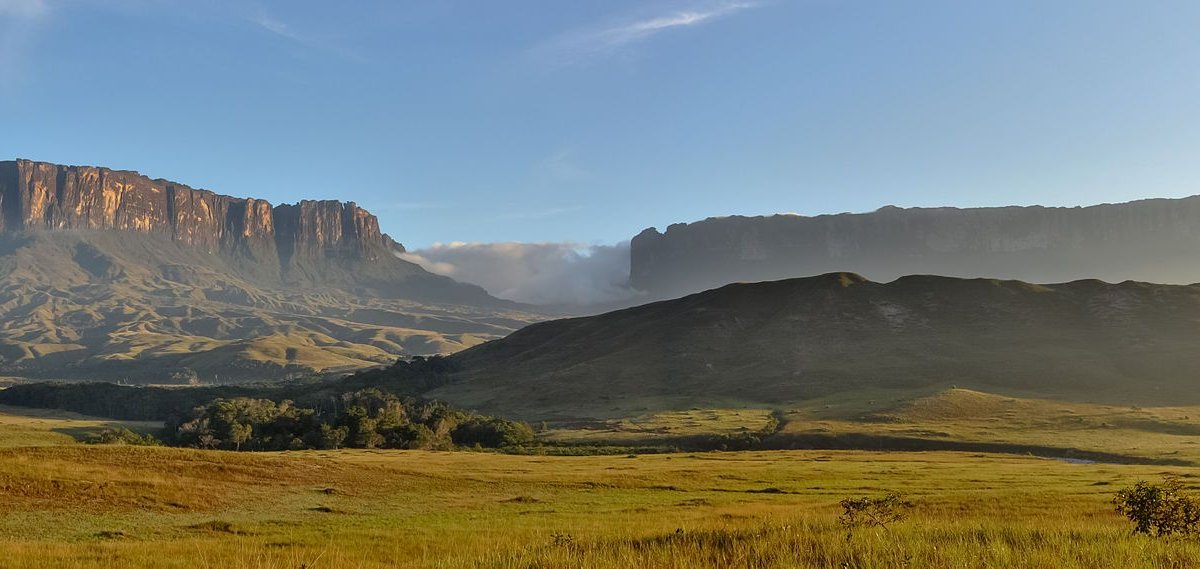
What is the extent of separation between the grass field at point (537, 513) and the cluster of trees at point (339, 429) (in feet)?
134

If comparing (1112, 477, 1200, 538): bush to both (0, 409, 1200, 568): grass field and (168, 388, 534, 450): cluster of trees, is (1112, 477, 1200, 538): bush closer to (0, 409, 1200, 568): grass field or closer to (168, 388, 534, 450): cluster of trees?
(0, 409, 1200, 568): grass field

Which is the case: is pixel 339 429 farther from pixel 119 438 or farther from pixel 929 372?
pixel 929 372

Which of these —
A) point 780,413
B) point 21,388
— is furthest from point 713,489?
point 21,388

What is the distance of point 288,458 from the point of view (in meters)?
55.3

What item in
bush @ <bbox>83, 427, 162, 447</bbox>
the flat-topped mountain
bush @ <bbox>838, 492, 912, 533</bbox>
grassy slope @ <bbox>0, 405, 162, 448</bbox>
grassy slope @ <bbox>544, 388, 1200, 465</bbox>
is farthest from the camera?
the flat-topped mountain

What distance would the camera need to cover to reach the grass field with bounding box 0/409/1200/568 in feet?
44.8

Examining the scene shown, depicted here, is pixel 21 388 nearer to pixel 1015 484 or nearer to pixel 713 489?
pixel 713 489

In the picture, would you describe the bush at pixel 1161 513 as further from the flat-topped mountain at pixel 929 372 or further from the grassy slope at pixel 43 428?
the flat-topped mountain at pixel 929 372

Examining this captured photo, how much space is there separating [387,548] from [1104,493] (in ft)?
132

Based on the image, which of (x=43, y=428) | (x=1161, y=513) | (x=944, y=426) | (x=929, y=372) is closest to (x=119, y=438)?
(x=43, y=428)

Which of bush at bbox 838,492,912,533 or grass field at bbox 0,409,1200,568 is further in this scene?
bush at bbox 838,492,912,533

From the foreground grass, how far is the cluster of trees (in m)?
42.4

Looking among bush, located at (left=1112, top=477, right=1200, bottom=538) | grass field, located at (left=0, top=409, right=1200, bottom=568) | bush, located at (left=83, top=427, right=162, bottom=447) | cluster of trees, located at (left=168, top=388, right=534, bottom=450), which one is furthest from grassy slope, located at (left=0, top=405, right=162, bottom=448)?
bush, located at (left=1112, top=477, right=1200, bottom=538)

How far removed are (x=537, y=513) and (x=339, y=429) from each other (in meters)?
76.4
